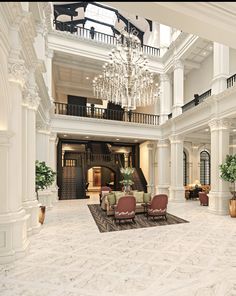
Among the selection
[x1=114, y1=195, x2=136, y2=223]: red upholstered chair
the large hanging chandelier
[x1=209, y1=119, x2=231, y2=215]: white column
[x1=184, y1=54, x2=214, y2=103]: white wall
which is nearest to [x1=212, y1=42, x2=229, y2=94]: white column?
[x1=209, y1=119, x2=231, y2=215]: white column

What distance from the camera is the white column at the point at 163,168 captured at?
627 inches

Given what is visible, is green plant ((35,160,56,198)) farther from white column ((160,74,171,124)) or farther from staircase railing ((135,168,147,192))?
staircase railing ((135,168,147,192))

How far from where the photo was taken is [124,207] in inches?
324

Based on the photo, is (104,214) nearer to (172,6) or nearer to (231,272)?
(231,272)

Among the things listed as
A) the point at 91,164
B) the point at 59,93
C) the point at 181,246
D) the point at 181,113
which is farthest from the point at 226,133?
the point at 59,93

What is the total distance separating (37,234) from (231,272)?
5128mm

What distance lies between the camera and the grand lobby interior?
12.5 feet

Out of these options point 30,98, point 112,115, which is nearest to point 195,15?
point 30,98

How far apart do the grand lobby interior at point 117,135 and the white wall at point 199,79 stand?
2.7 inches

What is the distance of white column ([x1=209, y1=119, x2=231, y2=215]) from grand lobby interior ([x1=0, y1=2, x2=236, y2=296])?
4 centimetres

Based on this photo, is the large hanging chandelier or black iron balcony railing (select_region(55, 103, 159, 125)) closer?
the large hanging chandelier

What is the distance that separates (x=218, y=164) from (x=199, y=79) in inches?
285

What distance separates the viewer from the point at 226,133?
10.3 metres

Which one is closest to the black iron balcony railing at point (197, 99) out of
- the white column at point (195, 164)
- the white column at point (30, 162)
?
the white column at point (195, 164)
